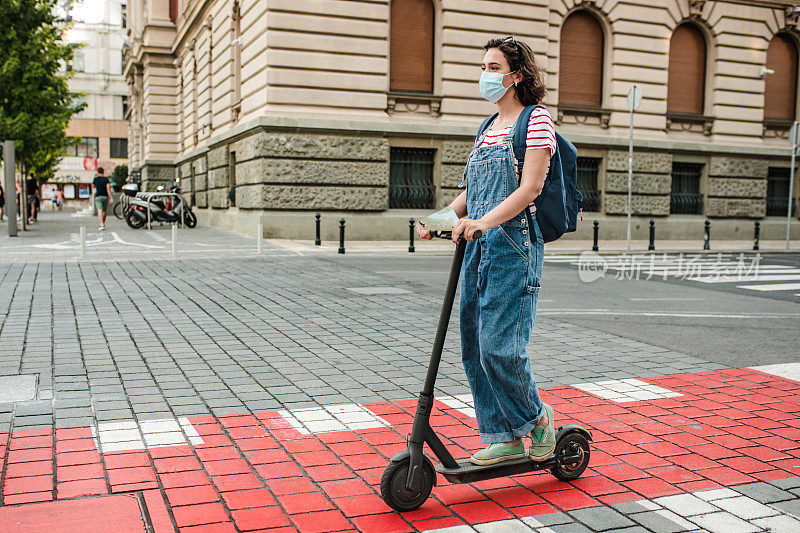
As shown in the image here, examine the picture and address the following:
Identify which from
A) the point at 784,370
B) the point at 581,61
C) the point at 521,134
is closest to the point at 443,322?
the point at 521,134

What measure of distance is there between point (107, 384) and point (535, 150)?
3599 millimetres

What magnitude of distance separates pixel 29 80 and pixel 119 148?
50.6 metres

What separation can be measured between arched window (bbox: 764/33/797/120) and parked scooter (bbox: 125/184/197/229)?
1987 cm

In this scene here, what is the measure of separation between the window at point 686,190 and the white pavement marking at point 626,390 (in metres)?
20.9

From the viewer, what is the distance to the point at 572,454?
150 inches

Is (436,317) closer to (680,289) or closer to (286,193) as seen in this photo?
(680,289)

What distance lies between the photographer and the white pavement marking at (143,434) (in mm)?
4211

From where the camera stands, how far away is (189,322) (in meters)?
8.14

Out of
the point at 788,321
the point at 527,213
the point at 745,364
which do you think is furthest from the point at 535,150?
the point at 788,321

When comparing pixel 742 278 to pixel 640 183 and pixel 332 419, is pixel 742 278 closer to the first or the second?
pixel 640 183

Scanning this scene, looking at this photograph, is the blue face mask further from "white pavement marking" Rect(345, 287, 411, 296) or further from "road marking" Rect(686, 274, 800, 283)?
"road marking" Rect(686, 274, 800, 283)

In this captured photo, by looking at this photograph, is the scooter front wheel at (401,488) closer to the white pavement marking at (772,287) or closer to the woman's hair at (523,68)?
the woman's hair at (523,68)

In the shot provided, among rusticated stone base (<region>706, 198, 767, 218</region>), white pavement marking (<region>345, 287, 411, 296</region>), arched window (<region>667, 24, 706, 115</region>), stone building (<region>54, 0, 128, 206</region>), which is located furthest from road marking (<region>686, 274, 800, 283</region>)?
stone building (<region>54, 0, 128, 206</region>)

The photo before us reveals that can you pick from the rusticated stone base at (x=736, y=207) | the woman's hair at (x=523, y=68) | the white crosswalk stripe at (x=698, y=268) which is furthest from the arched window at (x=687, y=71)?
the woman's hair at (x=523, y=68)
